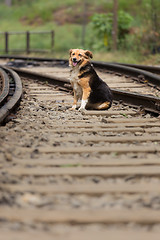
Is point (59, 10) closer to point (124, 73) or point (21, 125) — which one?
point (124, 73)

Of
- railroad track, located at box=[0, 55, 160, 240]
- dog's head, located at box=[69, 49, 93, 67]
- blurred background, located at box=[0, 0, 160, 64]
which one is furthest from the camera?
blurred background, located at box=[0, 0, 160, 64]

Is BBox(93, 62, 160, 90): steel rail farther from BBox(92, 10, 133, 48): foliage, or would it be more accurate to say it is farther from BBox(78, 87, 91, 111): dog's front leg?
BBox(92, 10, 133, 48): foliage

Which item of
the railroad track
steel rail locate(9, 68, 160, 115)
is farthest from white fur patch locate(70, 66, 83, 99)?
steel rail locate(9, 68, 160, 115)

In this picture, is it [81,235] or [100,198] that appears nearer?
[81,235]

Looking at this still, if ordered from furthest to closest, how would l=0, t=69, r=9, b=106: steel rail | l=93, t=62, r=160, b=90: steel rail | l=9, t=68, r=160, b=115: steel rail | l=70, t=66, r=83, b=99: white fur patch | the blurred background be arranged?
the blurred background < l=93, t=62, r=160, b=90: steel rail < l=0, t=69, r=9, b=106: steel rail < l=9, t=68, r=160, b=115: steel rail < l=70, t=66, r=83, b=99: white fur patch

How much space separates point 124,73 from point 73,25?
81.7 ft

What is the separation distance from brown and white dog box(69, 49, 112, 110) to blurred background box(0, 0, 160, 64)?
364 cm

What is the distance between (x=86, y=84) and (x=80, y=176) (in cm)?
287

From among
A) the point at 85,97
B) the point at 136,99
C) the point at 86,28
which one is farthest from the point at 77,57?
the point at 86,28

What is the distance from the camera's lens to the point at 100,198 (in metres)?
2.87

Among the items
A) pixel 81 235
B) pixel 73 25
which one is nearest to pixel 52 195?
pixel 81 235

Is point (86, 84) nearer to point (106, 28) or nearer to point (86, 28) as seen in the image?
point (106, 28)

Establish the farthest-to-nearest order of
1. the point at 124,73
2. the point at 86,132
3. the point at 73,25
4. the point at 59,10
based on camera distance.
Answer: the point at 59,10 → the point at 73,25 → the point at 124,73 → the point at 86,132

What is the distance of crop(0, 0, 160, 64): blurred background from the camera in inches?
639
